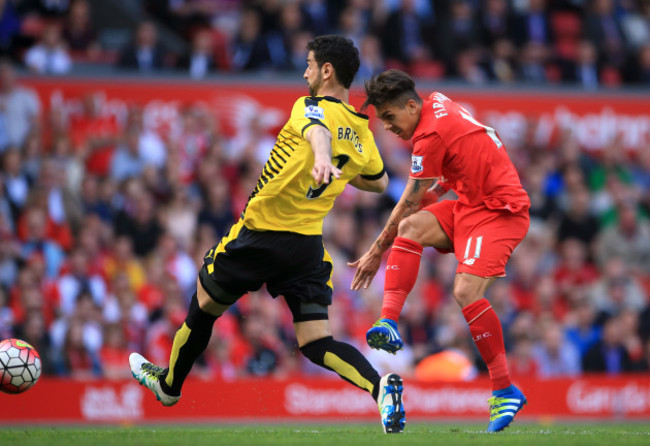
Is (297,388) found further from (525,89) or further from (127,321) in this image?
(525,89)

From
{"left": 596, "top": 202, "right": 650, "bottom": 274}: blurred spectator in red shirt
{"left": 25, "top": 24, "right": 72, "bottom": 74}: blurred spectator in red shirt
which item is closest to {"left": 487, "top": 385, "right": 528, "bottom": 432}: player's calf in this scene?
{"left": 596, "top": 202, "right": 650, "bottom": 274}: blurred spectator in red shirt

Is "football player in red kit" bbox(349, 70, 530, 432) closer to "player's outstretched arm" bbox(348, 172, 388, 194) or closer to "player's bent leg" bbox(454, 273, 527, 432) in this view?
"player's bent leg" bbox(454, 273, 527, 432)

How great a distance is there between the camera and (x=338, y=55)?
6.70 meters

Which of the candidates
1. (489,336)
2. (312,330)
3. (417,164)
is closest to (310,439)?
(312,330)

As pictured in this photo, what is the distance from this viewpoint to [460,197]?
7219 mm

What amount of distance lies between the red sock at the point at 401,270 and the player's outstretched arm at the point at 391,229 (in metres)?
0.13

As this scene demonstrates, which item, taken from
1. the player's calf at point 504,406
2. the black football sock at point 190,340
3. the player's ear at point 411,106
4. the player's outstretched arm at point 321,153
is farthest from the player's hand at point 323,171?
the player's calf at point 504,406

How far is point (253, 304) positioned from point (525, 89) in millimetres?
6319

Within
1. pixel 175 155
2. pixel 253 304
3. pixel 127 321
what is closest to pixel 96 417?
pixel 127 321

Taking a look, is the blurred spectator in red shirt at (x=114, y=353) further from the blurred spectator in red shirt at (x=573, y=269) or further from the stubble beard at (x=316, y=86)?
the blurred spectator in red shirt at (x=573, y=269)

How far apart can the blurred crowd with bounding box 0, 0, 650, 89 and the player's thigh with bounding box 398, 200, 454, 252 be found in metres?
7.91

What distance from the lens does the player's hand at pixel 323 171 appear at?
226 inches

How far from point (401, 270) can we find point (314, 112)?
58.1 inches

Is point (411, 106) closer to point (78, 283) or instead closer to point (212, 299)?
point (212, 299)
